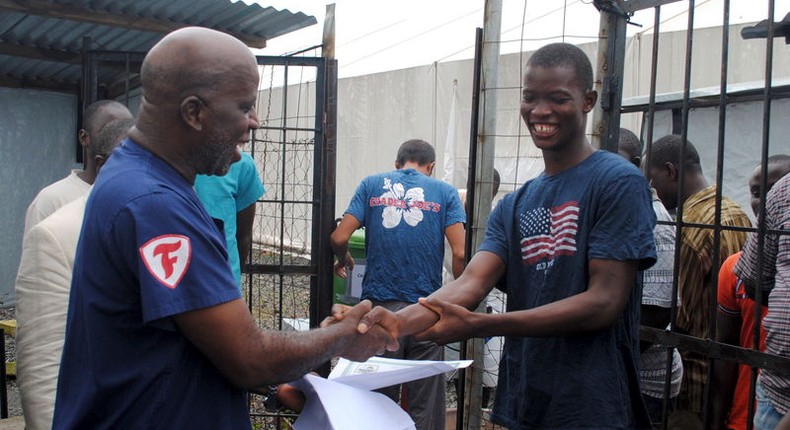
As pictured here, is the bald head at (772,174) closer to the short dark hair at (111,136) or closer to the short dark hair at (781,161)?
the short dark hair at (781,161)

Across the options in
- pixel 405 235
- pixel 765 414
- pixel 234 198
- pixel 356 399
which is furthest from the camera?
pixel 405 235

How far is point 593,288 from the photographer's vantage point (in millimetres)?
2162

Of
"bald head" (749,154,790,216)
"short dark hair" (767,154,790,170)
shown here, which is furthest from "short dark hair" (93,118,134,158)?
"short dark hair" (767,154,790,170)

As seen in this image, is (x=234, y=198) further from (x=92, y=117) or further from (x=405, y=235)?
(x=405, y=235)

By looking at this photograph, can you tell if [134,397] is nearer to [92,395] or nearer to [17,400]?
[92,395]

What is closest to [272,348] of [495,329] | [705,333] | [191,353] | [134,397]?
[191,353]

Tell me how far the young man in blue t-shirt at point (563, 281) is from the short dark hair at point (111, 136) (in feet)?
4.42

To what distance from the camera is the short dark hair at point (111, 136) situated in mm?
2912

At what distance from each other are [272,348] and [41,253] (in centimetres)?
112

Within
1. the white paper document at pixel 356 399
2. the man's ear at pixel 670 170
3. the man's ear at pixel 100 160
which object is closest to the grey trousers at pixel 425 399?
the man's ear at pixel 670 170

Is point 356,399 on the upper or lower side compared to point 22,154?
lower

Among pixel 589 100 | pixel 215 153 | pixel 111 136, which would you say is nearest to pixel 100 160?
pixel 111 136

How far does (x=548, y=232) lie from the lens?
234cm

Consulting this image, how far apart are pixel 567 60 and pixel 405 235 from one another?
9.82 ft
